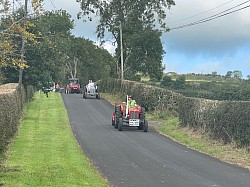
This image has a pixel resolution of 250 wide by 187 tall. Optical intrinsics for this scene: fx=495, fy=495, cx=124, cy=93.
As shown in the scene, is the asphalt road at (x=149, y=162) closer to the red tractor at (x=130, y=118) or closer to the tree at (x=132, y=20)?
the red tractor at (x=130, y=118)

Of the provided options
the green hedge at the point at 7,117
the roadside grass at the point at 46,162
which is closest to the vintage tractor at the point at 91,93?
the roadside grass at the point at 46,162

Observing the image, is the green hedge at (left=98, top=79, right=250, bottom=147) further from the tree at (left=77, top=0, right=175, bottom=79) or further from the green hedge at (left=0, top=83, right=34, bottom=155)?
the tree at (left=77, top=0, right=175, bottom=79)

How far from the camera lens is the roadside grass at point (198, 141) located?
60.3ft

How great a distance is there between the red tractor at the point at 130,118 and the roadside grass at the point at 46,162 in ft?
12.8

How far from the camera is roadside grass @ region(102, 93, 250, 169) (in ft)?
60.3

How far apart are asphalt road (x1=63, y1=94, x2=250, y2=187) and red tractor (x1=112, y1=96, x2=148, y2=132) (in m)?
0.44

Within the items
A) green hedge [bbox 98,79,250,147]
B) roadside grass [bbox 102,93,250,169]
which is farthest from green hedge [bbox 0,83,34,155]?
green hedge [bbox 98,79,250,147]

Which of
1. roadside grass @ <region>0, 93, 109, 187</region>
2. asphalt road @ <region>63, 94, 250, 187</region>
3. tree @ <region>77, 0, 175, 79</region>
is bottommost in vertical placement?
asphalt road @ <region>63, 94, 250, 187</region>

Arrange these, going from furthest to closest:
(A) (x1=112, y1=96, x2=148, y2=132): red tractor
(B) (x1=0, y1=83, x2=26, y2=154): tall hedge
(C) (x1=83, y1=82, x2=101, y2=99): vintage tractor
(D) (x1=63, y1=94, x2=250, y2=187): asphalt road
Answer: (C) (x1=83, y1=82, x2=101, y2=99): vintage tractor → (A) (x1=112, y1=96, x2=148, y2=132): red tractor → (B) (x1=0, y1=83, x2=26, y2=154): tall hedge → (D) (x1=63, y1=94, x2=250, y2=187): asphalt road

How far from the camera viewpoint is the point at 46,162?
48.2ft

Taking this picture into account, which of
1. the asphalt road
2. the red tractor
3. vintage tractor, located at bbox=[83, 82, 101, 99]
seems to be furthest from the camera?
vintage tractor, located at bbox=[83, 82, 101, 99]

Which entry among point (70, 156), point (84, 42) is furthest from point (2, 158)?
point (84, 42)

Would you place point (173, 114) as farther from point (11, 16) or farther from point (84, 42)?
point (84, 42)

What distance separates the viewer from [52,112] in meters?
37.0
